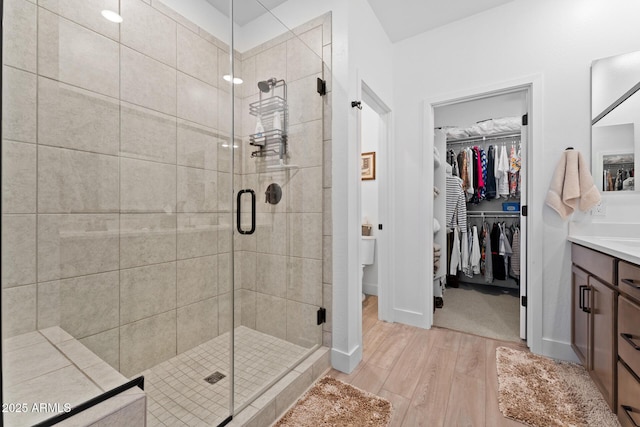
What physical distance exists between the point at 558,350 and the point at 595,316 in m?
0.63

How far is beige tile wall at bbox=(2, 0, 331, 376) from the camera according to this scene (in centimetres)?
113

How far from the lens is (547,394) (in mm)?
1567

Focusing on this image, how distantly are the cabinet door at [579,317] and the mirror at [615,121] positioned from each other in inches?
25.3

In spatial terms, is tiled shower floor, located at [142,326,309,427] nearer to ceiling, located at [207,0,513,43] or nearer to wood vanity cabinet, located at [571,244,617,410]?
wood vanity cabinet, located at [571,244,617,410]

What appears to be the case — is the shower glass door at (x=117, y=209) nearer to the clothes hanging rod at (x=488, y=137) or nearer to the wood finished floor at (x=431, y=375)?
the wood finished floor at (x=431, y=375)

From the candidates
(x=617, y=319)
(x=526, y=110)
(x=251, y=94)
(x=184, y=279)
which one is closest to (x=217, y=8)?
(x=251, y=94)

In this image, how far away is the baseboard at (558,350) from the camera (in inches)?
75.8

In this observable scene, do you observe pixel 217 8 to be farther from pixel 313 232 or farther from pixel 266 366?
pixel 266 366

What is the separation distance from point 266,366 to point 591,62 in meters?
2.92

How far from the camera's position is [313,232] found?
1.91 metres

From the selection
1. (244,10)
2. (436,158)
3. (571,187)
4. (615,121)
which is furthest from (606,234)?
(244,10)

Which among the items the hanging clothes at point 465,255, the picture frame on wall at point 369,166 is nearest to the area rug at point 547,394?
the hanging clothes at point 465,255

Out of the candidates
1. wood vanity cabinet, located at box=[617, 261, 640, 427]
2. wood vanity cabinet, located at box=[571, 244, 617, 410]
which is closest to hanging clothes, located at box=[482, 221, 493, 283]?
wood vanity cabinet, located at box=[571, 244, 617, 410]

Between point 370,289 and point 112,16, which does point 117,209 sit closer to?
point 112,16
